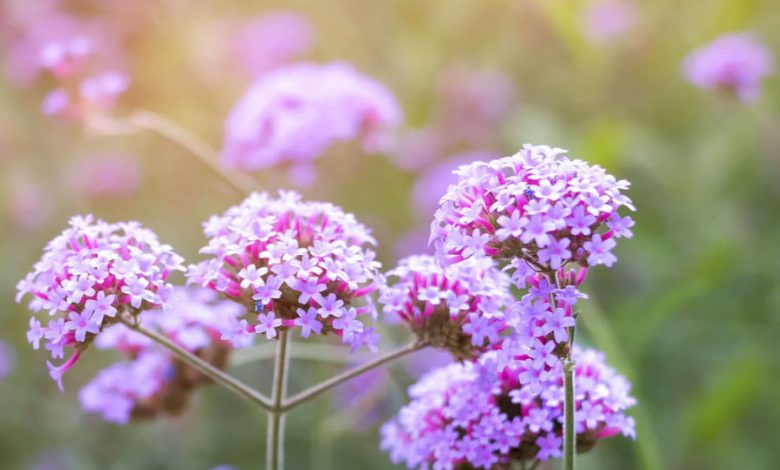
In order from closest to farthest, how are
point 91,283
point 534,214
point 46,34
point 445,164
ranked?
point 534,214 → point 91,283 → point 445,164 → point 46,34

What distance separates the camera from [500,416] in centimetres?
129

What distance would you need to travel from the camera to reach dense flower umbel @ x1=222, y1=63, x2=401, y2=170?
2318mm

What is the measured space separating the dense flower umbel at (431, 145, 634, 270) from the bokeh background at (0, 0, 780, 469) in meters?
0.73

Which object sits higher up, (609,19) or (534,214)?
(609,19)

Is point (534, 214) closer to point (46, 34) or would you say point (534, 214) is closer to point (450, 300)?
point (450, 300)

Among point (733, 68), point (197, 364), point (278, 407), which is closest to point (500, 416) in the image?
point (278, 407)

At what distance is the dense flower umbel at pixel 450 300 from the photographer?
129cm

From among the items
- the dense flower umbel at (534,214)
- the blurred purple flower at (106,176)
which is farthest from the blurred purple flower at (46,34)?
the dense flower umbel at (534,214)

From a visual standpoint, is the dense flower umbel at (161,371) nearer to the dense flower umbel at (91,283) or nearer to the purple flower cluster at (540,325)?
the dense flower umbel at (91,283)

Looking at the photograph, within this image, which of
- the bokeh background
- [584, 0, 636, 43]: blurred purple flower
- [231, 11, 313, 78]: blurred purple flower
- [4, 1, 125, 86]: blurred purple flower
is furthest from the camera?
[4, 1, 125, 86]: blurred purple flower

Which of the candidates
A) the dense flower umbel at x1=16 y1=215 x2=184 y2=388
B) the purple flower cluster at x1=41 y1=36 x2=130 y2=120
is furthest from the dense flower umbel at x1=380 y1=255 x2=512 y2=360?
the purple flower cluster at x1=41 y1=36 x2=130 y2=120

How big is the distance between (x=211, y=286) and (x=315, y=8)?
2816mm

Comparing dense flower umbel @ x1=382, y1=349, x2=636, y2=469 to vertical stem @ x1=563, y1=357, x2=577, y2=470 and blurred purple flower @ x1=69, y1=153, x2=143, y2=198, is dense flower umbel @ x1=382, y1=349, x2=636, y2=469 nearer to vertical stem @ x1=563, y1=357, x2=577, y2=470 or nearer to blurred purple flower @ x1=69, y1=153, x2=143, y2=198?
vertical stem @ x1=563, y1=357, x2=577, y2=470

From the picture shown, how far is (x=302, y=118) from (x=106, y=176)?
1.60 meters
